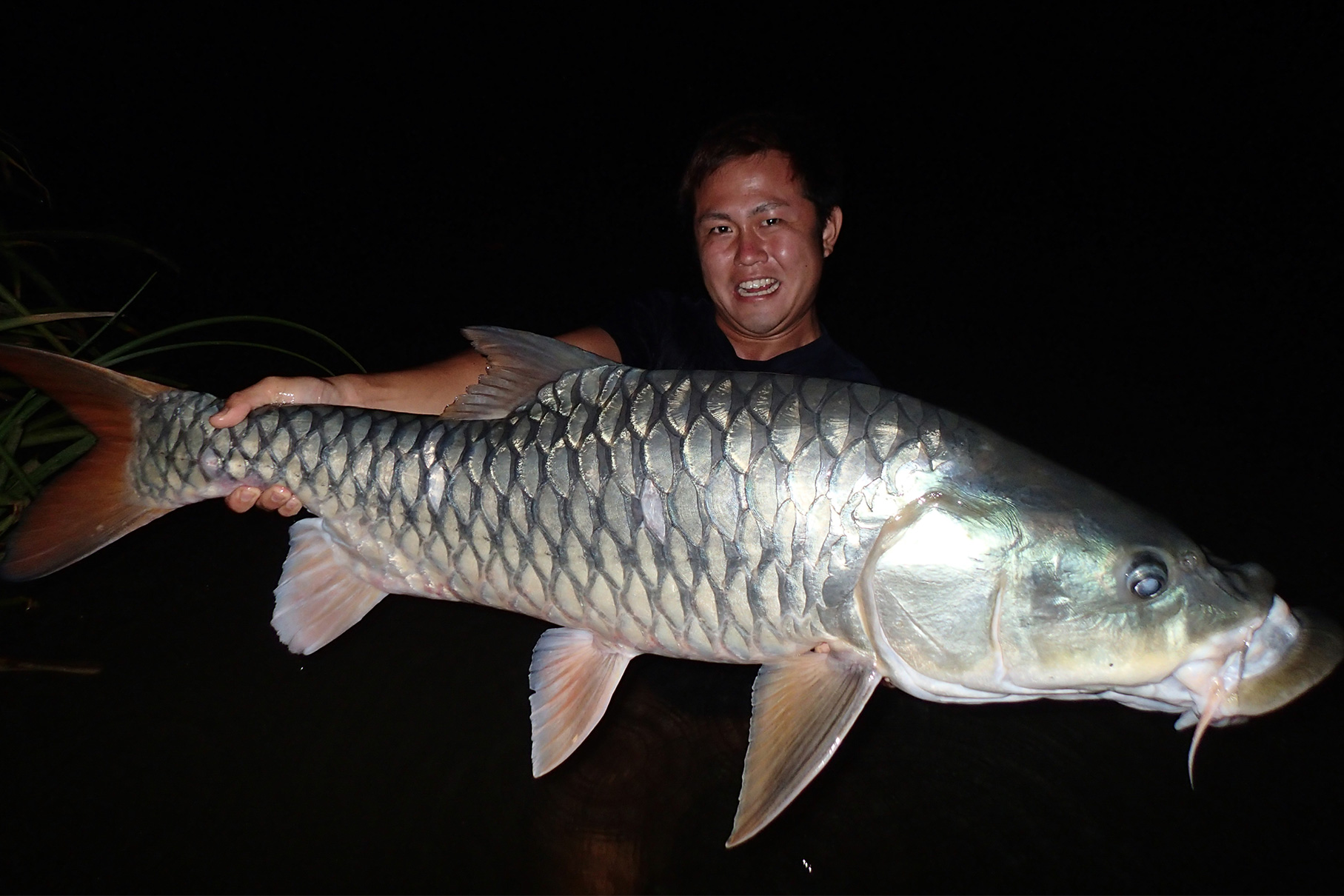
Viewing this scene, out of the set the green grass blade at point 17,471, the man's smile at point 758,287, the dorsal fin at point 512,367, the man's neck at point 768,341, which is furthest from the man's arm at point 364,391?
the green grass blade at point 17,471

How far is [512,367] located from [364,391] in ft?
2.10

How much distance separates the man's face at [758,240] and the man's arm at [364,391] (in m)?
0.47

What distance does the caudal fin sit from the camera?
1666 mm

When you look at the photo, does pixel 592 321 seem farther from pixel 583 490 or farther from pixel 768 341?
pixel 583 490

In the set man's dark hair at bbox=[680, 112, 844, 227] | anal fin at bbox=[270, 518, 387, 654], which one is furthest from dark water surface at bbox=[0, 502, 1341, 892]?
man's dark hair at bbox=[680, 112, 844, 227]

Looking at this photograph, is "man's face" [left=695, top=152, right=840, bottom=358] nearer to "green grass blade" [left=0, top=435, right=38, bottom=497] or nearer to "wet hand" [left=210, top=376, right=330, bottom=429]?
"wet hand" [left=210, top=376, right=330, bottom=429]

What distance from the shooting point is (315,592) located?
69.2 inches

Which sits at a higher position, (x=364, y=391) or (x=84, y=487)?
(x=364, y=391)

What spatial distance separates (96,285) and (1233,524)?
7.86 metres

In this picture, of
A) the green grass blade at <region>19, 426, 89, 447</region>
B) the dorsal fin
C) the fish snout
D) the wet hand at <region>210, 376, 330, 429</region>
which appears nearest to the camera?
the fish snout

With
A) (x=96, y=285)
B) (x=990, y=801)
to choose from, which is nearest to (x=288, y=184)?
(x=96, y=285)

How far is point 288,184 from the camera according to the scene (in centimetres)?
1033

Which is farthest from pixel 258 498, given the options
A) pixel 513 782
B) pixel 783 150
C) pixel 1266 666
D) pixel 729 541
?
pixel 1266 666

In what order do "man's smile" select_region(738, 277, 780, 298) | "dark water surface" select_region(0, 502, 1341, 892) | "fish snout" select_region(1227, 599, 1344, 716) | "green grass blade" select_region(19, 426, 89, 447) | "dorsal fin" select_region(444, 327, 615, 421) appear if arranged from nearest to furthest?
"fish snout" select_region(1227, 599, 1344, 716)
"dorsal fin" select_region(444, 327, 615, 421)
"dark water surface" select_region(0, 502, 1341, 892)
"green grass blade" select_region(19, 426, 89, 447)
"man's smile" select_region(738, 277, 780, 298)
